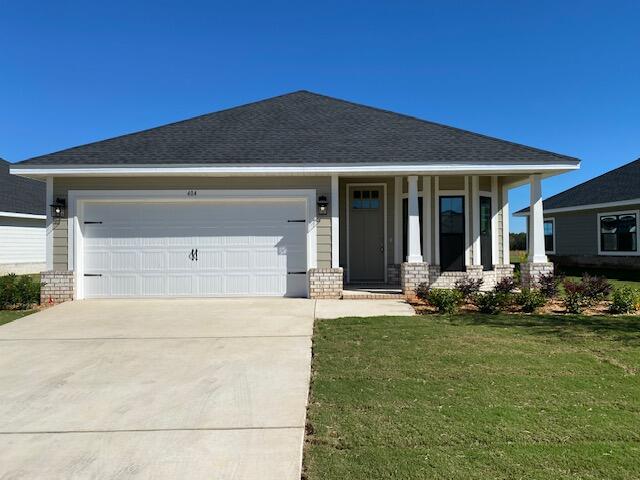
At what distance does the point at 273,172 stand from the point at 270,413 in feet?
22.1

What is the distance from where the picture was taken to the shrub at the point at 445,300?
8.02 meters

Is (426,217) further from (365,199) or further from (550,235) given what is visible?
(550,235)

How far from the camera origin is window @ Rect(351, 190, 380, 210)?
12.4 metres

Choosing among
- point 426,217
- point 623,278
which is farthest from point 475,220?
point 623,278

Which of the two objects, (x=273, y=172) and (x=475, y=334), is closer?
(x=475, y=334)

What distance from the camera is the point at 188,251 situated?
10.3 m

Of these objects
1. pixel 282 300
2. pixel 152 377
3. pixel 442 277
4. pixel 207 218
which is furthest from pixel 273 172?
pixel 152 377

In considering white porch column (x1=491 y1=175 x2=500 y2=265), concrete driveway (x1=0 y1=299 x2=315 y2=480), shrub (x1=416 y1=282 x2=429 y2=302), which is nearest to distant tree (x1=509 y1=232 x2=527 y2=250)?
white porch column (x1=491 y1=175 x2=500 y2=265)

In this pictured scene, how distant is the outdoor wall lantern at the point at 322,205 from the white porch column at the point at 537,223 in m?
4.86

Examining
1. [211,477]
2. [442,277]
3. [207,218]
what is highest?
[207,218]

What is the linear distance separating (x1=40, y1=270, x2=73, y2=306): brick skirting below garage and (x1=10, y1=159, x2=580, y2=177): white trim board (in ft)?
7.31

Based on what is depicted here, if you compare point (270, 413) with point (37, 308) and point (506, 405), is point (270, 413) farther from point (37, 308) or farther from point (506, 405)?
point (37, 308)

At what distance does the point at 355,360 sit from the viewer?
17.1 feet

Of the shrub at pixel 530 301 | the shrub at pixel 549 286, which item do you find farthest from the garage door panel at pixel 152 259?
the shrub at pixel 549 286
